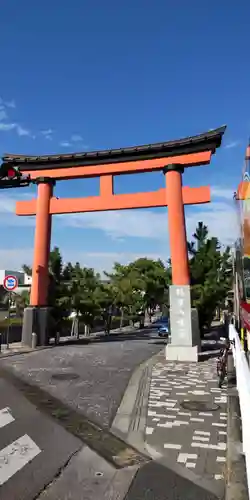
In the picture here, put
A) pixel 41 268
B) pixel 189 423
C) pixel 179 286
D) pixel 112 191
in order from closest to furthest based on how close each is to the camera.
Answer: pixel 189 423 < pixel 179 286 < pixel 112 191 < pixel 41 268

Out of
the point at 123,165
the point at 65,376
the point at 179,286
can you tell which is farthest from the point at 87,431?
the point at 123,165

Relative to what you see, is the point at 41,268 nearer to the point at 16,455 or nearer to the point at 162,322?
the point at 16,455

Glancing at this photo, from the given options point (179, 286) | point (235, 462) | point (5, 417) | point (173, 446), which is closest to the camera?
point (235, 462)

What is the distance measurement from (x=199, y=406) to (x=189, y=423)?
119 centimetres

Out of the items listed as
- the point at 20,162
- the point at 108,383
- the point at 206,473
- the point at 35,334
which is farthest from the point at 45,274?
the point at 206,473

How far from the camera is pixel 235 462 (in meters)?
4.96

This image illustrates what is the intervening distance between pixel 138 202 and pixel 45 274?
6135 mm

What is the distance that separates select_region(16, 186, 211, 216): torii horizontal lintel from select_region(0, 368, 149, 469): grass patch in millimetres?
10000

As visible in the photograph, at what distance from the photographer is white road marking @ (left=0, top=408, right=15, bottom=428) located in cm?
654

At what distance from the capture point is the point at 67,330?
30.8m

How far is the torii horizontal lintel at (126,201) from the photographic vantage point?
54.7 ft

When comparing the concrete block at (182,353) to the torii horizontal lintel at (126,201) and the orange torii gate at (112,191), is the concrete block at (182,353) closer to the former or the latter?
the orange torii gate at (112,191)

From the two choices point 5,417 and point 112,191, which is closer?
point 5,417

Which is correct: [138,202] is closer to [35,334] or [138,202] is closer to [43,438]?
[35,334]
